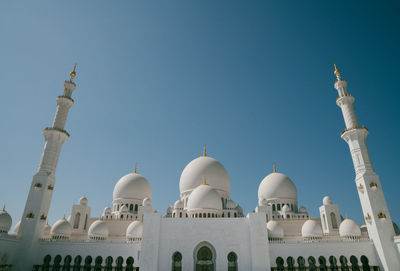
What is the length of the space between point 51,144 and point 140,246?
1413 cm

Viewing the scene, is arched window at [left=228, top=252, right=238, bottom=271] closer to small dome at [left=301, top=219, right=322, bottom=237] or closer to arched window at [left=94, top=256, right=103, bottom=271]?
small dome at [left=301, top=219, right=322, bottom=237]

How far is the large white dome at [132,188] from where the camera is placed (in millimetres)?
32906

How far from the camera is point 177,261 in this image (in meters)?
20.8

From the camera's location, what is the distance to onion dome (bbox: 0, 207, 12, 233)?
21.5m

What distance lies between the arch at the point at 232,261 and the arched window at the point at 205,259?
1395mm

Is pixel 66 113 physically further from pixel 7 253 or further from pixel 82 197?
pixel 7 253

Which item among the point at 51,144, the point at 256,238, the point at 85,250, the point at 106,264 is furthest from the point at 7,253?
the point at 256,238

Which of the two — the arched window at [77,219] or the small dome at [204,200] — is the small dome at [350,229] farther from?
the arched window at [77,219]

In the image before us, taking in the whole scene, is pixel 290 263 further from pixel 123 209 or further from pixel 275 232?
pixel 123 209

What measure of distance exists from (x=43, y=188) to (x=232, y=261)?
62.3 ft

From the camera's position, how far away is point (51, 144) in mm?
25875

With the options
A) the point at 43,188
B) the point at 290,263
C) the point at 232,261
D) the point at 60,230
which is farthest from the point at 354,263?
the point at 43,188

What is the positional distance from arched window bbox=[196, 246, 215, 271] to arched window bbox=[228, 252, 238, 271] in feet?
4.63

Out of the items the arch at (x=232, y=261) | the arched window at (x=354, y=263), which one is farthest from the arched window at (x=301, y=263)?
the arch at (x=232, y=261)
